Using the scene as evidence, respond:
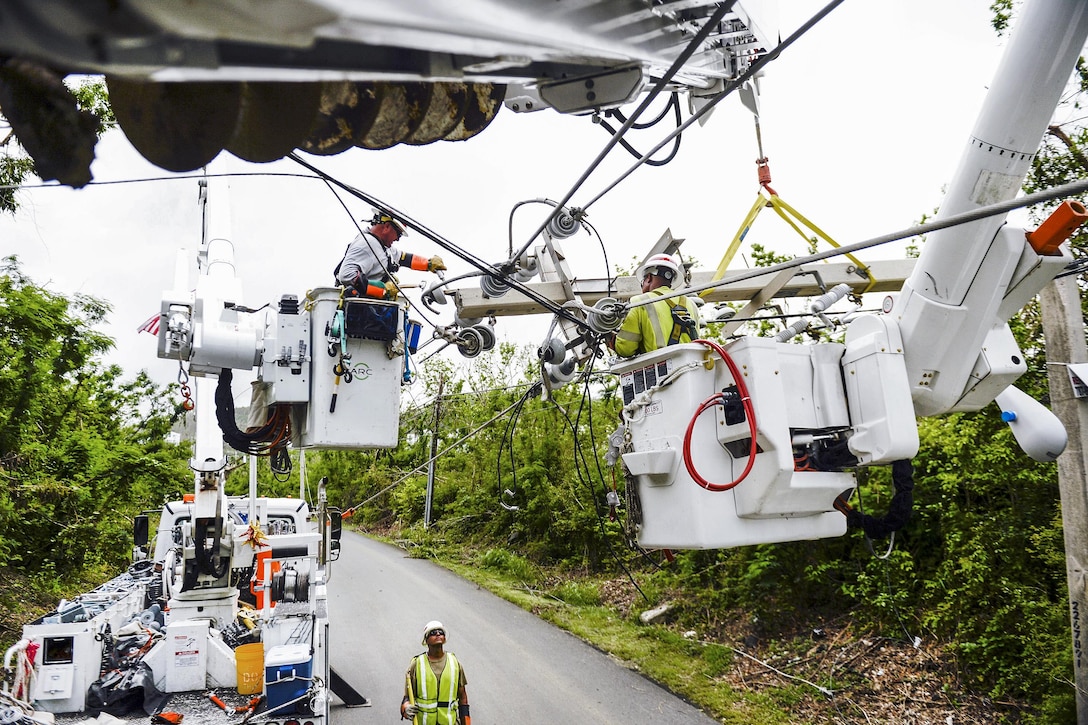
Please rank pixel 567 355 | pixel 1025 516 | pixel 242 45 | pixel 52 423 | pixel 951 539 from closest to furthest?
pixel 242 45 → pixel 567 355 → pixel 1025 516 → pixel 951 539 → pixel 52 423

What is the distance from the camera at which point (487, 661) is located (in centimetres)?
1182

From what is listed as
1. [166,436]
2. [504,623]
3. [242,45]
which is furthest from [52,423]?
[242,45]

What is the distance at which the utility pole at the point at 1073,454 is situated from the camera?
6512 millimetres

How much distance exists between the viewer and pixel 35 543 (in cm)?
1401

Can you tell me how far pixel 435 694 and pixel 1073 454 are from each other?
18.8 ft

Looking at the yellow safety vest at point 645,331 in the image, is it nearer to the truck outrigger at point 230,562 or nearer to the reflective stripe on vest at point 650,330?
the reflective stripe on vest at point 650,330

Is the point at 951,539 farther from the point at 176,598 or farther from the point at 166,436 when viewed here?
the point at 166,436

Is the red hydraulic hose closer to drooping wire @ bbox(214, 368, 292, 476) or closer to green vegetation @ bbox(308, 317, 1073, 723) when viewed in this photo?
green vegetation @ bbox(308, 317, 1073, 723)

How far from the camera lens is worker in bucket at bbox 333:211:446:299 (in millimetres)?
4918

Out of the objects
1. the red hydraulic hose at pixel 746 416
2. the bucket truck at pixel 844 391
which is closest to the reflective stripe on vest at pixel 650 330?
the bucket truck at pixel 844 391

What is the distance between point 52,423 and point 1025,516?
16305 mm

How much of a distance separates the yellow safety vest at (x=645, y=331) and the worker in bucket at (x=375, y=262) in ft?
4.91

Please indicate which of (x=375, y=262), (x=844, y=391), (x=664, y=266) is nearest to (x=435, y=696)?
(x=375, y=262)

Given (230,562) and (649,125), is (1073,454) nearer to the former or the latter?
(649,125)
